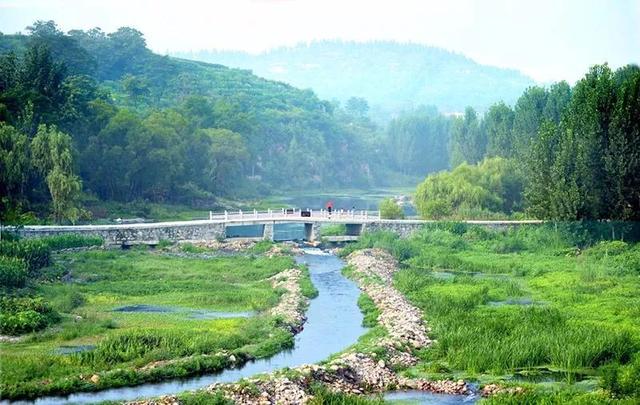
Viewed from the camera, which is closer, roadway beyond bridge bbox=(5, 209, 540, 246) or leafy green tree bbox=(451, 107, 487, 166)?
roadway beyond bridge bbox=(5, 209, 540, 246)

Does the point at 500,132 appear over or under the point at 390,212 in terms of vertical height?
over

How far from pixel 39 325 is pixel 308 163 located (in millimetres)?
105974

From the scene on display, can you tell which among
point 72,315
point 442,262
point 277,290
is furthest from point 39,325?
point 442,262

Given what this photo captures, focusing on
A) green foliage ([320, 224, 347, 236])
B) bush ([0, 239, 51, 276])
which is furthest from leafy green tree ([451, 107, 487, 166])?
bush ([0, 239, 51, 276])

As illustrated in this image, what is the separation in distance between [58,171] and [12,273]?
861 inches

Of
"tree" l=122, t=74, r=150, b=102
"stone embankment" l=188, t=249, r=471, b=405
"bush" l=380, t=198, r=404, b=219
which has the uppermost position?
"tree" l=122, t=74, r=150, b=102

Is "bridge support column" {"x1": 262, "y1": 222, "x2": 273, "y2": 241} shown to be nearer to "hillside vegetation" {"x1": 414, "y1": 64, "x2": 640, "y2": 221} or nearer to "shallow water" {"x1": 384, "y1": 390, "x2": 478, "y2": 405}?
"hillside vegetation" {"x1": 414, "y1": 64, "x2": 640, "y2": 221}

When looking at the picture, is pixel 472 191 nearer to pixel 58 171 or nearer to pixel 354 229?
pixel 354 229

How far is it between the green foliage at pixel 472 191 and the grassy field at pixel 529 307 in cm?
608

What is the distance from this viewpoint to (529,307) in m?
42.2

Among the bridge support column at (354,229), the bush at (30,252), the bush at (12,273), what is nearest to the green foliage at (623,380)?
the bush at (12,273)

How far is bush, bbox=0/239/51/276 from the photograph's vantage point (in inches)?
1902

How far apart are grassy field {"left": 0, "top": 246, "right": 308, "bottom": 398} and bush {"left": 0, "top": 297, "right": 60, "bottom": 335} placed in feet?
1.80

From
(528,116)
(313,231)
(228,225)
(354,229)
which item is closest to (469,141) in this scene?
(528,116)
